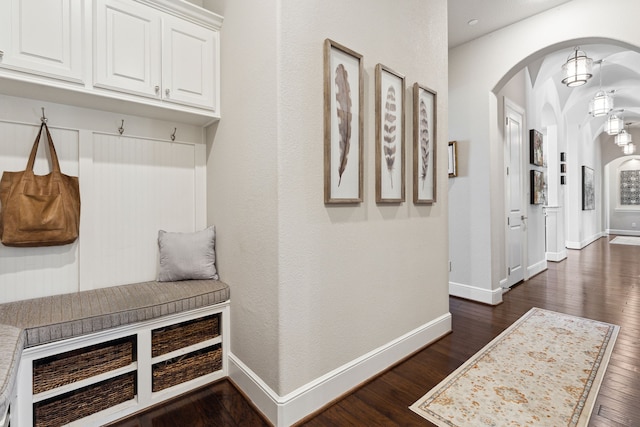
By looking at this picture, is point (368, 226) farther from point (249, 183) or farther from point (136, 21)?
point (136, 21)

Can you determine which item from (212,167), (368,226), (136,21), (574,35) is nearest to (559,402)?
(368,226)

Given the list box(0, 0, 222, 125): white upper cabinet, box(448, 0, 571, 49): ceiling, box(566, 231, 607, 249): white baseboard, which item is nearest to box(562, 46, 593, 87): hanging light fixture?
box(448, 0, 571, 49): ceiling

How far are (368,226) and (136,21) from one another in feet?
6.20

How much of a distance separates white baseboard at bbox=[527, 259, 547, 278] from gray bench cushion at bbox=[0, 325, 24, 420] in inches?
215

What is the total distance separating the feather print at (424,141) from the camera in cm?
243

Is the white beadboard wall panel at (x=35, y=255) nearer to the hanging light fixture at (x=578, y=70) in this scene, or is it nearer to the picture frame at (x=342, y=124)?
the picture frame at (x=342, y=124)

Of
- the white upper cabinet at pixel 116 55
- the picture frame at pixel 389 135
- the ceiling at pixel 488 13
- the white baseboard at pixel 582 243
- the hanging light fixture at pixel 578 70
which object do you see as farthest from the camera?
the white baseboard at pixel 582 243

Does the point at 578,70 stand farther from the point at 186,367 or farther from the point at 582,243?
the point at 582,243

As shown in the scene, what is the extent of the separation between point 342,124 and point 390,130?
1.66 feet

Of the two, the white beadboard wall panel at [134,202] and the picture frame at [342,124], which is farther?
the white beadboard wall panel at [134,202]

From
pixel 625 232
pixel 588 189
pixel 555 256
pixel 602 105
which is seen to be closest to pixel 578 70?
pixel 602 105

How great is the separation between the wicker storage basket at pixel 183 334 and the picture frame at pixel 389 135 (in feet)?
4.53

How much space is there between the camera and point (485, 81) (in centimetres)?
346

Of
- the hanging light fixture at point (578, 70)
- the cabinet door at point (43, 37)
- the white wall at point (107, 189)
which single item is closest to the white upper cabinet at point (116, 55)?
the cabinet door at point (43, 37)
